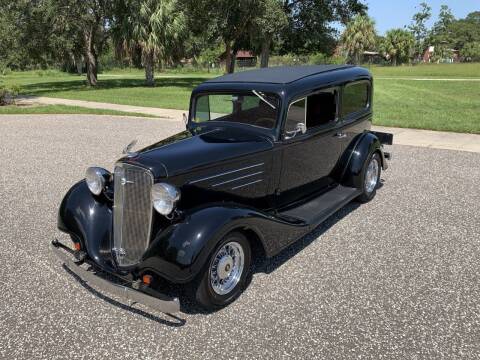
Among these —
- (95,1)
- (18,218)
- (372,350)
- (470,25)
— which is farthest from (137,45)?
(470,25)

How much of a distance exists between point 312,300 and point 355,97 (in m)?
3.14

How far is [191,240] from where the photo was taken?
2.99 metres

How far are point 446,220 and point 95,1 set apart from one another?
2556 cm

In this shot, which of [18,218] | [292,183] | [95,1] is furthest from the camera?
[95,1]

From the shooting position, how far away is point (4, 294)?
360cm

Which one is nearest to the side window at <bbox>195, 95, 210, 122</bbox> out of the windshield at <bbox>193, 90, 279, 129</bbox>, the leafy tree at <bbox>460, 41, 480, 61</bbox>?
the windshield at <bbox>193, 90, 279, 129</bbox>

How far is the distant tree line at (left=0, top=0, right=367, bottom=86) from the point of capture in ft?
77.5

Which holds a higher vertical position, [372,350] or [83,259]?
[83,259]

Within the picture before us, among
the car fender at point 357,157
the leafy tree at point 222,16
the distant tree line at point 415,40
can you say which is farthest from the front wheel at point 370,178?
the distant tree line at point 415,40

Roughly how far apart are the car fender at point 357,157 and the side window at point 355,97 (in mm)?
426

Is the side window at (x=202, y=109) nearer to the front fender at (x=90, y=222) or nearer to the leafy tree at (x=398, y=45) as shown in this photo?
the front fender at (x=90, y=222)

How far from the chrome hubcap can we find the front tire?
2.85 meters

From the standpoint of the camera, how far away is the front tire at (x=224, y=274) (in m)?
3.14

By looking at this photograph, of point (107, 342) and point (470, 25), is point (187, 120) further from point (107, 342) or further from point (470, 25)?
point (470, 25)
